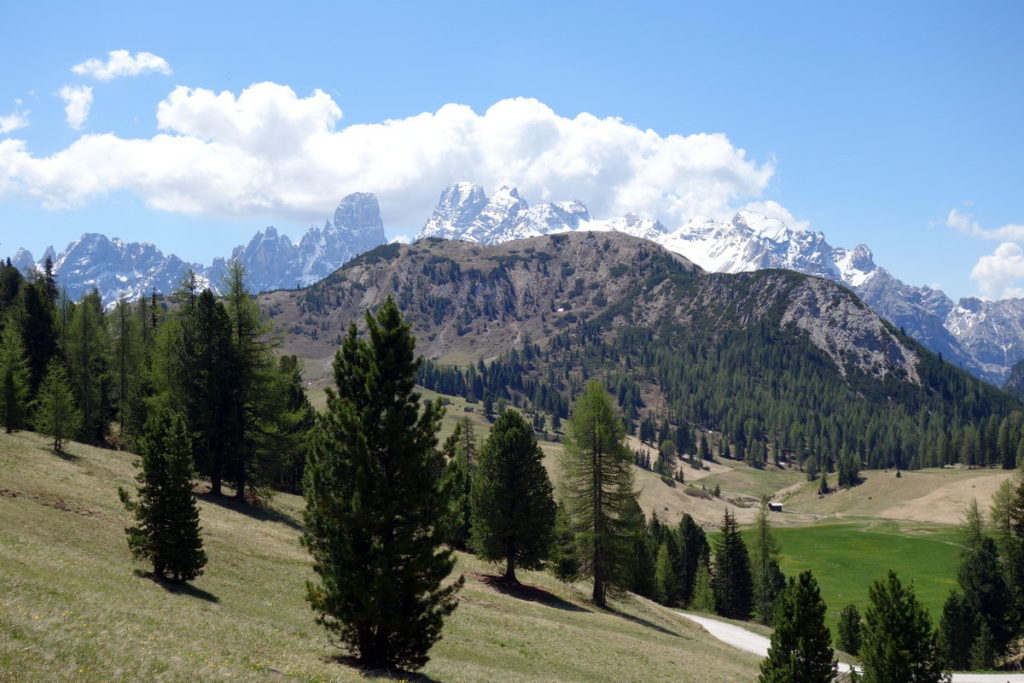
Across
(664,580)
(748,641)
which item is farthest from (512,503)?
(664,580)

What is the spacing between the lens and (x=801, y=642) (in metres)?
31.0

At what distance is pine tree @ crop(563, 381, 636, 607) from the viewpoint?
52.7 metres

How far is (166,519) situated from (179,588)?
10.1 feet

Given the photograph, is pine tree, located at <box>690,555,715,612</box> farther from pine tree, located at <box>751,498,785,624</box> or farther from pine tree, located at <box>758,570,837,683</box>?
pine tree, located at <box>758,570,837,683</box>

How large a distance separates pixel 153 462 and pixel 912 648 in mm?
37672

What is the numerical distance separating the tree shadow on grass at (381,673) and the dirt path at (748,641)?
108ft

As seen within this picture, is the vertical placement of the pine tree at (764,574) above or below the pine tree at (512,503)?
below

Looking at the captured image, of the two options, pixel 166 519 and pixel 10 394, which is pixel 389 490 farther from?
pixel 10 394

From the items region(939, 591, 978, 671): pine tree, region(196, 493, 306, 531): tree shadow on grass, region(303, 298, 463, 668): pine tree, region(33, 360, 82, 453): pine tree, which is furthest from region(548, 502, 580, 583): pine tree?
region(939, 591, 978, 671): pine tree

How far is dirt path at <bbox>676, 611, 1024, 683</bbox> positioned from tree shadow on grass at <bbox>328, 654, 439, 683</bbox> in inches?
1300

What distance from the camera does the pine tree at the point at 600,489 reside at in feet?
173

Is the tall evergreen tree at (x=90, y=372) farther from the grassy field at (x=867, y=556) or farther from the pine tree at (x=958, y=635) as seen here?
the grassy field at (x=867, y=556)

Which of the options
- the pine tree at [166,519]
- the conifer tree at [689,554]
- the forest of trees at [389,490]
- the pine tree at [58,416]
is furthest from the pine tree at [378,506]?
the conifer tree at [689,554]

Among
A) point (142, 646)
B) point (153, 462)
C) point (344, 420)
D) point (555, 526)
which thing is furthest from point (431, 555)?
point (555, 526)
